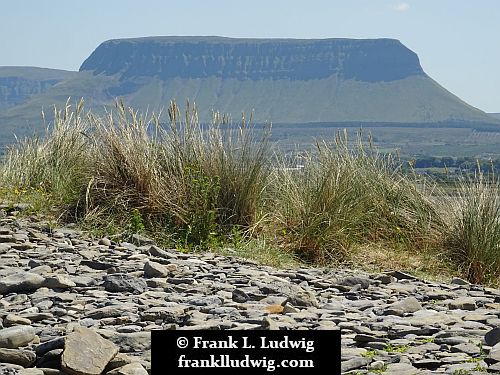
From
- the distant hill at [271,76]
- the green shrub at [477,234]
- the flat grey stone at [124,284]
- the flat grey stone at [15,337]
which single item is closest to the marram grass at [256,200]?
the green shrub at [477,234]

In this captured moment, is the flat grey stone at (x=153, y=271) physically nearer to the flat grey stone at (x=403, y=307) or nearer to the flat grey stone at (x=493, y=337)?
the flat grey stone at (x=403, y=307)

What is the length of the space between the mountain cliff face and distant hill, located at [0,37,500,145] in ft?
0.65

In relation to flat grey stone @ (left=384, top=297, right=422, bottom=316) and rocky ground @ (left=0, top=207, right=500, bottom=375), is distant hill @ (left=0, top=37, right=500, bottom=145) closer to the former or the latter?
rocky ground @ (left=0, top=207, right=500, bottom=375)

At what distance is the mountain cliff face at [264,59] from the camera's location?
16688cm

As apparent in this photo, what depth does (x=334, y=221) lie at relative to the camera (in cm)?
766

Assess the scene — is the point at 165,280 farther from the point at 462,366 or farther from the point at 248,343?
the point at 462,366

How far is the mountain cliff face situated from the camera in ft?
547

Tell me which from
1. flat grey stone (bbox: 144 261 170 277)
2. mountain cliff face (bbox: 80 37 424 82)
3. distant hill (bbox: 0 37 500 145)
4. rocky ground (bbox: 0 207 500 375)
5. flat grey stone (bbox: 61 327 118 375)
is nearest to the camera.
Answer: flat grey stone (bbox: 61 327 118 375)

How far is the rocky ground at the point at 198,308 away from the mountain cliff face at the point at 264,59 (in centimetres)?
16010

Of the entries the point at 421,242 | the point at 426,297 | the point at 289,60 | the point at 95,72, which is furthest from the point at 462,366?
the point at 95,72

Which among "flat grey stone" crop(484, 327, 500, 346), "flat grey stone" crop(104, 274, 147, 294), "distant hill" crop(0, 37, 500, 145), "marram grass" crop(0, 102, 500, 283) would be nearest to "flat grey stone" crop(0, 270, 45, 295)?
"flat grey stone" crop(104, 274, 147, 294)

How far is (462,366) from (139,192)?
487cm

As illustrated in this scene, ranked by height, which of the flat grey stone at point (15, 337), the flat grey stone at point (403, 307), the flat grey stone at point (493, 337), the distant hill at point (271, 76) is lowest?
the flat grey stone at point (403, 307)

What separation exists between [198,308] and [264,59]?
163 metres
